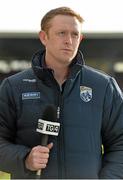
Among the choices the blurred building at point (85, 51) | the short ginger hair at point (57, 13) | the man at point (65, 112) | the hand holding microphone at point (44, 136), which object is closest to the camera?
the hand holding microphone at point (44, 136)

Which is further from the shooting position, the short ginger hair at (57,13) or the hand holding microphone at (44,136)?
the short ginger hair at (57,13)

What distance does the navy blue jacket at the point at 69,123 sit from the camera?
2.93 meters

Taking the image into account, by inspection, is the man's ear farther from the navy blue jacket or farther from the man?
the navy blue jacket

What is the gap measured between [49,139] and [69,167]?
6.9 inches

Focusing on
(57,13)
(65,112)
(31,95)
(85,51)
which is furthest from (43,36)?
(85,51)

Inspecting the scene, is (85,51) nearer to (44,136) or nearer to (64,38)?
(64,38)

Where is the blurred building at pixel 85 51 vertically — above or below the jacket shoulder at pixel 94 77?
below

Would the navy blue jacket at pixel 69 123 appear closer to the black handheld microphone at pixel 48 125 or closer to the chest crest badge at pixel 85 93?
the chest crest badge at pixel 85 93

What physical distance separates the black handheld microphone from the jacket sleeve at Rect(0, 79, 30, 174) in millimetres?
192

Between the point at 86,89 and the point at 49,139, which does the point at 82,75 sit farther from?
the point at 49,139

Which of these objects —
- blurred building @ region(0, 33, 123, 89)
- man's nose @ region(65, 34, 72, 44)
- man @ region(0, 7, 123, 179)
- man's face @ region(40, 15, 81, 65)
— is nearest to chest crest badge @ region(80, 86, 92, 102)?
man @ region(0, 7, 123, 179)

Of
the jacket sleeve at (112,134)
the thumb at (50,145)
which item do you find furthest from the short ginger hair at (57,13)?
the thumb at (50,145)

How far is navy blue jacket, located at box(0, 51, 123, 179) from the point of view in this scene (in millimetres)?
2926

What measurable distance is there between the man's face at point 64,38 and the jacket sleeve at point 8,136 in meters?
0.31
